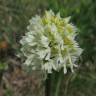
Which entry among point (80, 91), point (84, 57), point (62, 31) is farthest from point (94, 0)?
point (62, 31)

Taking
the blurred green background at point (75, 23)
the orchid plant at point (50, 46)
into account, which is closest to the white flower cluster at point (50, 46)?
the orchid plant at point (50, 46)

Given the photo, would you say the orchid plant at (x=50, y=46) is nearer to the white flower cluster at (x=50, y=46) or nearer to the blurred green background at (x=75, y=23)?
the white flower cluster at (x=50, y=46)

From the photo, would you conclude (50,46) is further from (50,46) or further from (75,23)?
(75,23)

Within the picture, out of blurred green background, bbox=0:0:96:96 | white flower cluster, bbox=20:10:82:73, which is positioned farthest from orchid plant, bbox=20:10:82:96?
blurred green background, bbox=0:0:96:96

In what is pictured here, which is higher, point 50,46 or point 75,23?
point 75,23

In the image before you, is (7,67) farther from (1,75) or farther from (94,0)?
(94,0)

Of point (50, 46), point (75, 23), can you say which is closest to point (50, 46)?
point (50, 46)
